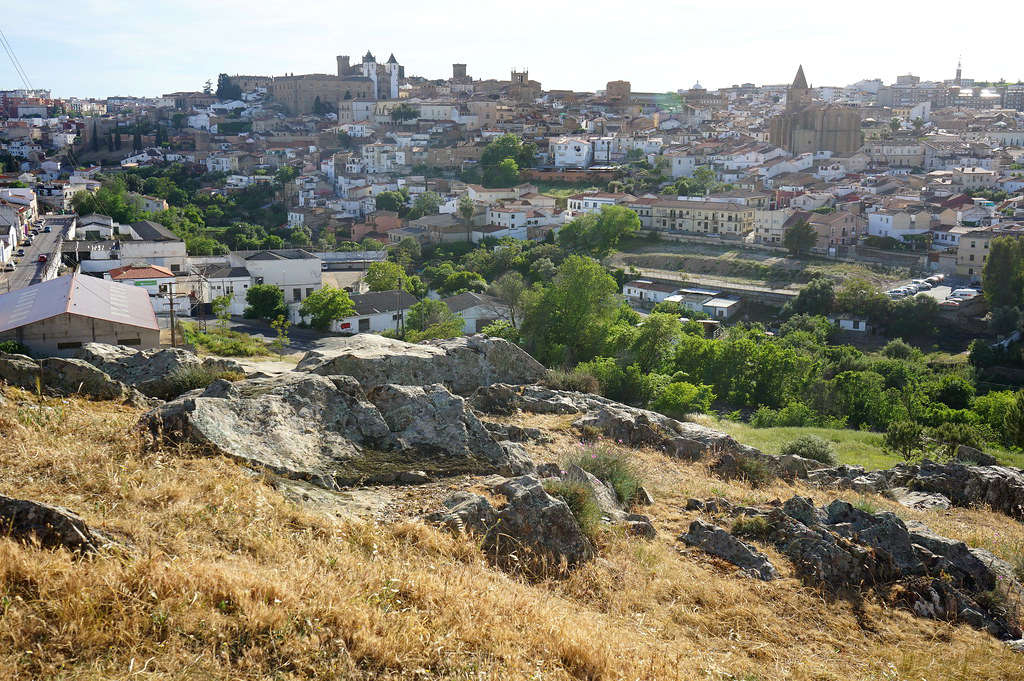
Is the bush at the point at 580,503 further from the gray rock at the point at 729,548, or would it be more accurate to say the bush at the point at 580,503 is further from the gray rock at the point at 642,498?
the gray rock at the point at 642,498

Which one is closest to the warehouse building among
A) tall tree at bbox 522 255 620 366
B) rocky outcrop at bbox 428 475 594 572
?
tall tree at bbox 522 255 620 366

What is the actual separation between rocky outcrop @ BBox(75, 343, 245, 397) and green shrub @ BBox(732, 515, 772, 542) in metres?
5.04

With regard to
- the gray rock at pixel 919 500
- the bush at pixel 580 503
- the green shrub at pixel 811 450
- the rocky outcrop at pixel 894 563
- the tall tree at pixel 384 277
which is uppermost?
the bush at pixel 580 503

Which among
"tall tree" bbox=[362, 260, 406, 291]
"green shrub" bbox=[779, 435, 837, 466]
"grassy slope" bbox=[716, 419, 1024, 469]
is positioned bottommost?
"grassy slope" bbox=[716, 419, 1024, 469]

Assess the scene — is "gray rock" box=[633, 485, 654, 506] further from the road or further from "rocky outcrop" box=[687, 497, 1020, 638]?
the road

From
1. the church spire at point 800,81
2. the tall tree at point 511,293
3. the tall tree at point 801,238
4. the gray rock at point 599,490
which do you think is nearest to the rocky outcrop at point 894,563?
the gray rock at point 599,490

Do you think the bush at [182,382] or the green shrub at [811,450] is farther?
the green shrub at [811,450]

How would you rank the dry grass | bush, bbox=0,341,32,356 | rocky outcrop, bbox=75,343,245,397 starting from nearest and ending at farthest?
the dry grass
rocky outcrop, bbox=75,343,245,397
bush, bbox=0,341,32,356

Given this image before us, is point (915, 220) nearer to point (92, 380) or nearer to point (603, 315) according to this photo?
point (603, 315)

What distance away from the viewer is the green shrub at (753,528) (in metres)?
6.28

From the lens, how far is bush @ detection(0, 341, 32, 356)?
416 inches

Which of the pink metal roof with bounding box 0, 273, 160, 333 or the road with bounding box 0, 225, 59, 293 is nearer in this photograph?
the pink metal roof with bounding box 0, 273, 160, 333

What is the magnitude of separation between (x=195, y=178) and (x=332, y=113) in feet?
117

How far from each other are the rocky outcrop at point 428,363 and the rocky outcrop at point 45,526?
439cm
